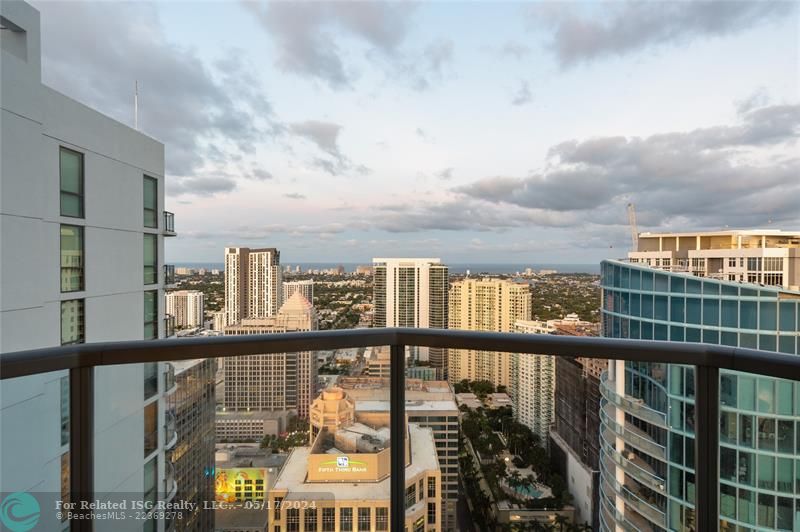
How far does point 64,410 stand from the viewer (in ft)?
4.07

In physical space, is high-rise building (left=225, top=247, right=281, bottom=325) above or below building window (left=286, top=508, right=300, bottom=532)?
above

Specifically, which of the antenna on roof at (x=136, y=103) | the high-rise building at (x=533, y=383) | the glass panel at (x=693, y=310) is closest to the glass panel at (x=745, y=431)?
the high-rise building at (x=533, y=383)

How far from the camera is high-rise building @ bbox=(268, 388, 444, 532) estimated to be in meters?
1.40

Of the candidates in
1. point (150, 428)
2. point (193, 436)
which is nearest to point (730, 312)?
point (193, 436)

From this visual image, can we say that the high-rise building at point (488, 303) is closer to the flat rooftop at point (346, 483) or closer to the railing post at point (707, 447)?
the flat rooftop at point (346, 483)

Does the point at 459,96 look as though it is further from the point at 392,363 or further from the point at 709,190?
the point at 709,190

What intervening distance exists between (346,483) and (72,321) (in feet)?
21.3

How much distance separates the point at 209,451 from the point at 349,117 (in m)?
8.46

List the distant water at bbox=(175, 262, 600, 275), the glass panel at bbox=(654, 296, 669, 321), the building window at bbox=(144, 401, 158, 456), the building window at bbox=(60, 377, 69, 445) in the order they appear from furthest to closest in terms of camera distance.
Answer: the distant water at bbox=(175, 262, 600, 275), the glass panel at bbox=(654, 296, 669, 321), the building window at bbox=(144, 401, 158, 456), the building window at bbox=(60, 377, 69, 445)

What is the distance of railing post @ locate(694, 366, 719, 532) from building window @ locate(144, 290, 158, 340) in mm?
8689

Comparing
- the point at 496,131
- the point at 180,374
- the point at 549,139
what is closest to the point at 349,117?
the point at 496,131

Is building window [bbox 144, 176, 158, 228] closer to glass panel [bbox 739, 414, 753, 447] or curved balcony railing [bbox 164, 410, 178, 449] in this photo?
curved balcony railing [bbox 164, 410, 178, 449]

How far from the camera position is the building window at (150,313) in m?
7.87

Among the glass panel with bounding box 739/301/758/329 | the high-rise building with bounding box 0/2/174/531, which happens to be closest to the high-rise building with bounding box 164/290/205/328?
the high-rise building with bounding box 0/2/174/531
